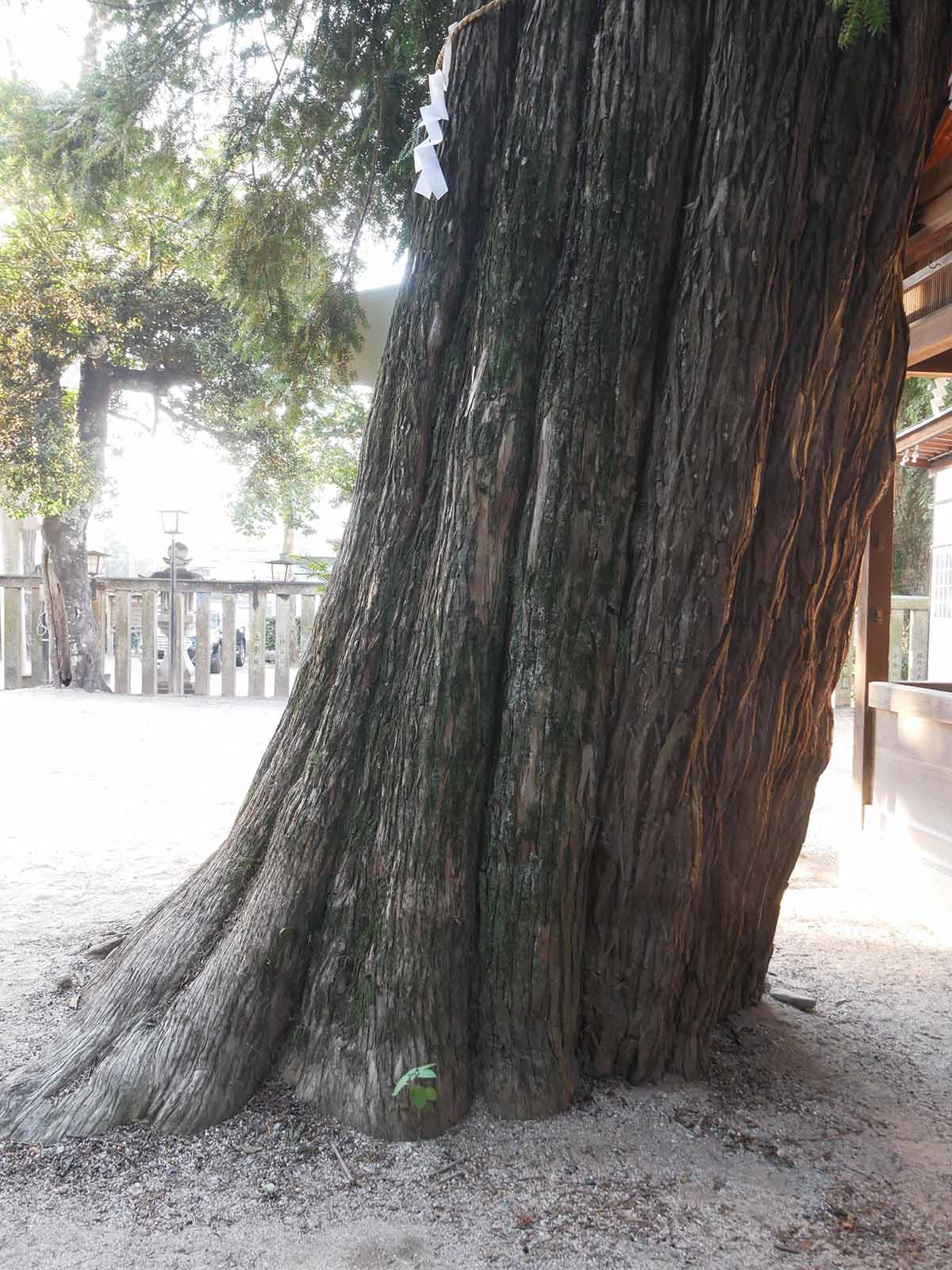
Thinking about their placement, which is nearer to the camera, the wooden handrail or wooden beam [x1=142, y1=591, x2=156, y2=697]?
wooden beam [x1=142, y1=591, x2=156, y2=697]

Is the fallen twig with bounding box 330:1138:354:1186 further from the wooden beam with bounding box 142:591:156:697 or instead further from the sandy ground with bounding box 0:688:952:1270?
the wooden beam with bounding box 142:591:156:697

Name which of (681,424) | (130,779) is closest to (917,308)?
(681,424)

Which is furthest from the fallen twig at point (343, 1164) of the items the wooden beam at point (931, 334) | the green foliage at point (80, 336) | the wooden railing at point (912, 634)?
the green foliage at point (80, 336)

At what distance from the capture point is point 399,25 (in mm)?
3291

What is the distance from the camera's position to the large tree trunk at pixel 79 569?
387 inches

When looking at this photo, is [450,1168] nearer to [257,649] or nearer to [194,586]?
[257,649]

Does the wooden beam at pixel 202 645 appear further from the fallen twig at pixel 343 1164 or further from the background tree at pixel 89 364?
the fallen twig at pixel 343 1164

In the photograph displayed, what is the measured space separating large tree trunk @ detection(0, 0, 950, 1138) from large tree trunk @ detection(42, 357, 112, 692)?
28.1ft

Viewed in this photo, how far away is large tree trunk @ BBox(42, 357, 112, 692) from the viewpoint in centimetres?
983

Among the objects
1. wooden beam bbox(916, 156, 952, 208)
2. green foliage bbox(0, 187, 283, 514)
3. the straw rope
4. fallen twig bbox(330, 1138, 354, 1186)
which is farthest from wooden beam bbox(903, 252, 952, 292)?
green foliage bbox(0, 187, 283, 514)

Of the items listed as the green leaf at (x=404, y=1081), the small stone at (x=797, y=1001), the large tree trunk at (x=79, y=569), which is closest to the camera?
the green leaf at (x=404, y=1081)

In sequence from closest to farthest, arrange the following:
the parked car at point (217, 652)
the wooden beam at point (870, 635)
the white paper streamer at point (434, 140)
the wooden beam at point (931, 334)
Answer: the white paper streamer at point (434, 140) → the wooden beam at point (931, 334) → the wooden beam at point (870, 635) → the parked car at point (217, 652)

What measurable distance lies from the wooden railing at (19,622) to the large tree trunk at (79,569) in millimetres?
Result: 321

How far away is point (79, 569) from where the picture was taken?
10.2 m
